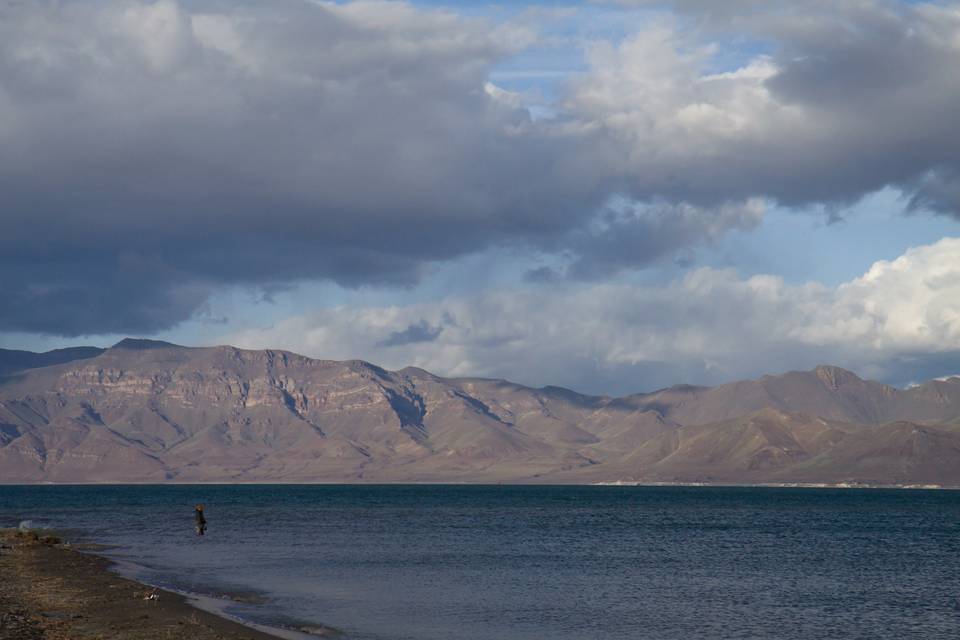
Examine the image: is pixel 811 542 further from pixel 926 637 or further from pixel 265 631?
pixel 265 631

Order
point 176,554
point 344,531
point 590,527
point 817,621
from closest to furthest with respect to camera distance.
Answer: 1. point 817,621
2. point 176,554
3. point 344,531
4. point 590,527

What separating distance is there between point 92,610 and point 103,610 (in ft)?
1.87

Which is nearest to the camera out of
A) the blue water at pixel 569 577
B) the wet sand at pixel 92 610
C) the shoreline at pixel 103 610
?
the wet sand at pixel 92 610

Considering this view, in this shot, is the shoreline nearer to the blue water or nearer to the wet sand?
the wet sand

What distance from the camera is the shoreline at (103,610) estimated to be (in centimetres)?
4641

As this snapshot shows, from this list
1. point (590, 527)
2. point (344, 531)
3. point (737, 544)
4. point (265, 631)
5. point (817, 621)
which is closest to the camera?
point (265, 631)

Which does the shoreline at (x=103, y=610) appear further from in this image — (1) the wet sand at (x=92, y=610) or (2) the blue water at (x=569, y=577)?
(2) the blue water at (x=569, y=577)

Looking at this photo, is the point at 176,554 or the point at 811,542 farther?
the point at 811,542

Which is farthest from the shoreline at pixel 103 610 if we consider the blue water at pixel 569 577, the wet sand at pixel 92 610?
the blue water at pixel 569 577

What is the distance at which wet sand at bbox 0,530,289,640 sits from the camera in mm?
46156

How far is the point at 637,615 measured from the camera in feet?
201

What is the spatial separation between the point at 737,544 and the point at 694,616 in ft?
188

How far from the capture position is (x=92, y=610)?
53.3m

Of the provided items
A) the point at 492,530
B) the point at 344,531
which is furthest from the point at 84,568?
the point at 492,530
